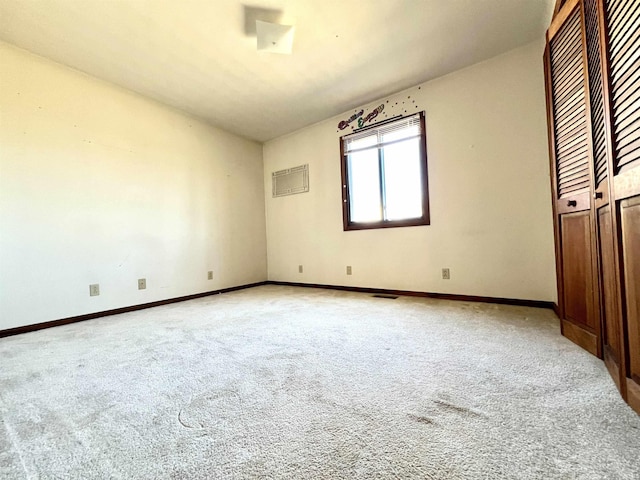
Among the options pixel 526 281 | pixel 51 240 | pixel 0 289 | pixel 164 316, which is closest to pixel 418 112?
pixel 526 281

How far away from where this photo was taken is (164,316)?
2584 mm

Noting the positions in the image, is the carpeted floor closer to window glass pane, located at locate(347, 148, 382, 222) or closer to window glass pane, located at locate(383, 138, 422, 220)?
window glass pane, located at locate(383, 138, 422, 220)

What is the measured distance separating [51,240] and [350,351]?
2804 mm

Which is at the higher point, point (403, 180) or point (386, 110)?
point (386, 110)

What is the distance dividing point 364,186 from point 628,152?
263 cm

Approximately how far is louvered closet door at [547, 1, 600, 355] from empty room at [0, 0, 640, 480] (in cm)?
2

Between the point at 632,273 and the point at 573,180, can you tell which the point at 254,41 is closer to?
the point at 573,180

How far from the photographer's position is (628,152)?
3.14 feet

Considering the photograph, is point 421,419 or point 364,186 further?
point 364,186

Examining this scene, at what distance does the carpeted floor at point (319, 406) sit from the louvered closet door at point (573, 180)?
0.19 metres

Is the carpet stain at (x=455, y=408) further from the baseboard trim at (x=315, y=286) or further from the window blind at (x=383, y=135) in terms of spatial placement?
the window blind at (x=383, y=135)

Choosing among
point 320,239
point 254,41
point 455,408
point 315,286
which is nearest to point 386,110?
point 254,41

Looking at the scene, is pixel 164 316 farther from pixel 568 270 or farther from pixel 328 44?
pixel 568 270

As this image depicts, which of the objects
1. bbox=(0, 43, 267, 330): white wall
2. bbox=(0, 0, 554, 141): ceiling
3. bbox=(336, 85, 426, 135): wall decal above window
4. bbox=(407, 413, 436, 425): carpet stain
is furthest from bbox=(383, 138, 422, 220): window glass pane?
bbox=(407, 413, 436, 425): carpet stain
